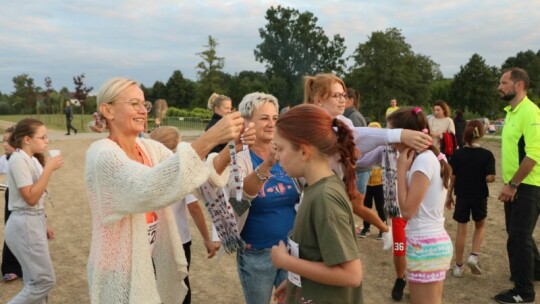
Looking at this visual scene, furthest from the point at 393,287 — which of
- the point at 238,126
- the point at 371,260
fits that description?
the point at 238,126

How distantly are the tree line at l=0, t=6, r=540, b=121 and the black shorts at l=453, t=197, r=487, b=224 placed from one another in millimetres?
32811

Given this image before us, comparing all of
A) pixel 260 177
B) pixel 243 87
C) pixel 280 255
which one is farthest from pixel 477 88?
pixel 280 255

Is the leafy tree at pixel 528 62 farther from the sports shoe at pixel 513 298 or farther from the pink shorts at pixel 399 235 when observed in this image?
the pink shorts at pixel 399 235

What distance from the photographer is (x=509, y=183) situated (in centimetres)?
463

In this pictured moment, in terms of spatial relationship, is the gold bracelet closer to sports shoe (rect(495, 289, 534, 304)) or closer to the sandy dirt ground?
the sandy dirt ground

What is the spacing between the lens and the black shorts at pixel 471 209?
17.3 feet

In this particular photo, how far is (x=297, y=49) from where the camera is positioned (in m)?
59.4

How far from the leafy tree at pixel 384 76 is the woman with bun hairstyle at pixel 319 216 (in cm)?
4518

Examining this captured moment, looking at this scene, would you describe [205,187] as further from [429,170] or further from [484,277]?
[484,277]

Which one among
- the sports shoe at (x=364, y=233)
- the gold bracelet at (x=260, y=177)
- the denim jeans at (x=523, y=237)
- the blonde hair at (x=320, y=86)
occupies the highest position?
the blonde hair at (x=320, y=86)

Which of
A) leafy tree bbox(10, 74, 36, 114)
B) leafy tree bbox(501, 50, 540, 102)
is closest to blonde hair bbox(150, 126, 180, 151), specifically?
leafy tree bbox(10, 74, 36, 114)

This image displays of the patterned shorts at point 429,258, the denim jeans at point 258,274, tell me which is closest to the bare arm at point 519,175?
the patterned shorts at point 429,258

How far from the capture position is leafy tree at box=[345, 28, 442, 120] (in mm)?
46844

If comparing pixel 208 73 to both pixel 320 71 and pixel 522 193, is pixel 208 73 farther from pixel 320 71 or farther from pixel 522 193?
pixel 522 193
